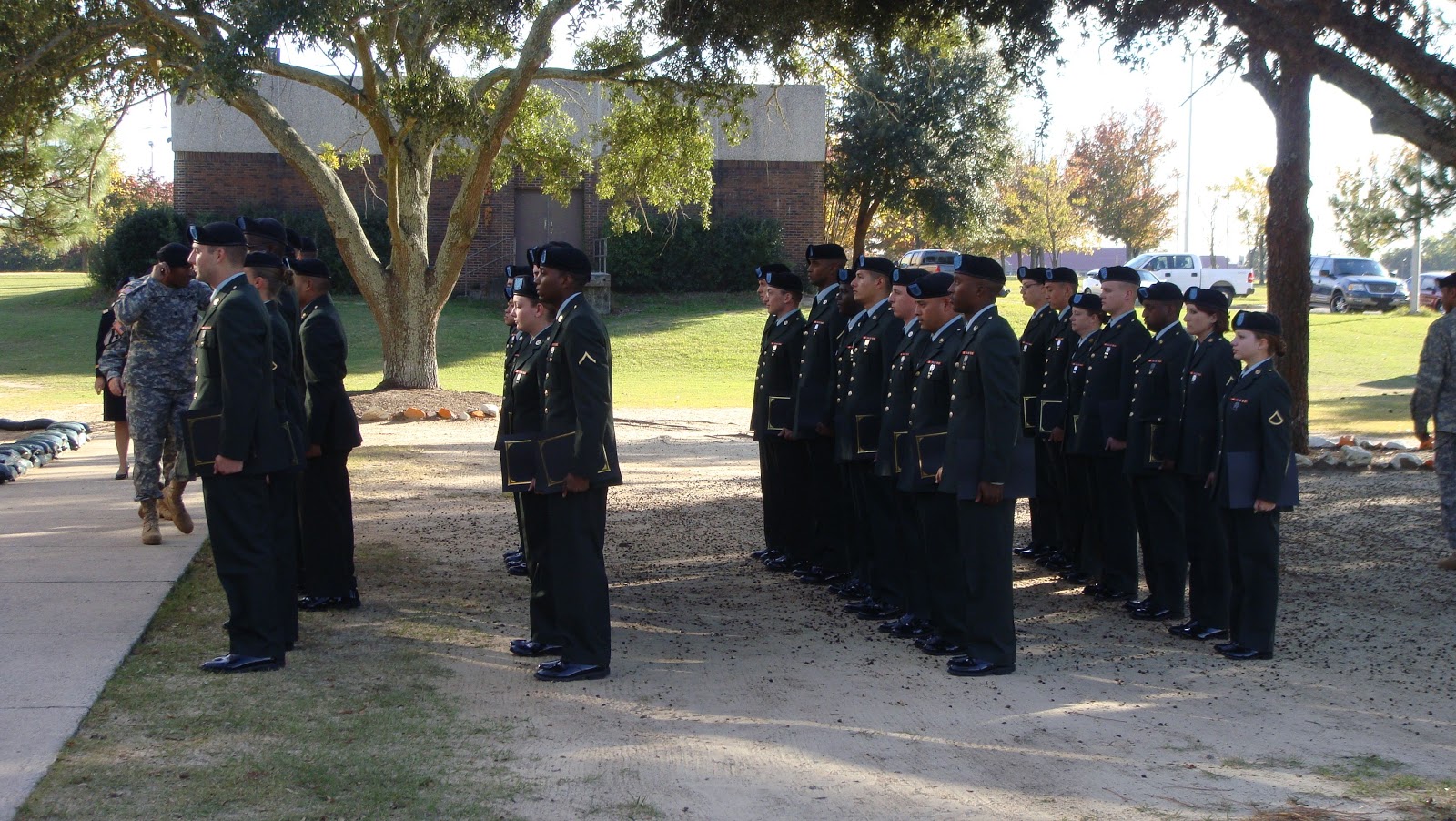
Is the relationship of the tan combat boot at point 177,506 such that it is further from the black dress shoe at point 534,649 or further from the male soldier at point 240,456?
the black dress shoe at point 534,649

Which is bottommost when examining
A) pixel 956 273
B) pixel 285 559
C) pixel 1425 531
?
pixel 1425 531

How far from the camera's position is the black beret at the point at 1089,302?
854cm

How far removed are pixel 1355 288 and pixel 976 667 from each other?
39866mm

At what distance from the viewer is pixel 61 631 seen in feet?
21.3

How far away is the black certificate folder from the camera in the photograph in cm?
602

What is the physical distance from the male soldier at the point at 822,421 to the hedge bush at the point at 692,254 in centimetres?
2659

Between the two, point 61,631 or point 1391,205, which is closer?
point 61,631

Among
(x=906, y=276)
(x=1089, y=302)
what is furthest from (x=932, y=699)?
(x=1089, y=302)

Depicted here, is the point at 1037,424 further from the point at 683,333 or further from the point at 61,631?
the point at 683,333

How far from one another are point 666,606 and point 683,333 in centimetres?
2300

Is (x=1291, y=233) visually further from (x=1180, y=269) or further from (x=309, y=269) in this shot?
(x=1180, y=269)

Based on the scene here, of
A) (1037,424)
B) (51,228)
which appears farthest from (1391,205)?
(51,228)

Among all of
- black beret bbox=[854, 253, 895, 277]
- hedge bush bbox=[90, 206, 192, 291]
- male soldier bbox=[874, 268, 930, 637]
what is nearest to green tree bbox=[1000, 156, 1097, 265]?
hedge bush bbox=[90, 206, 192, 291]

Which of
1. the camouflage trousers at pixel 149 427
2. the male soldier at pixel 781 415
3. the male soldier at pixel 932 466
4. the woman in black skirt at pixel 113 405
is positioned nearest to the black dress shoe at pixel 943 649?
the male soldier at pixel 932 466
